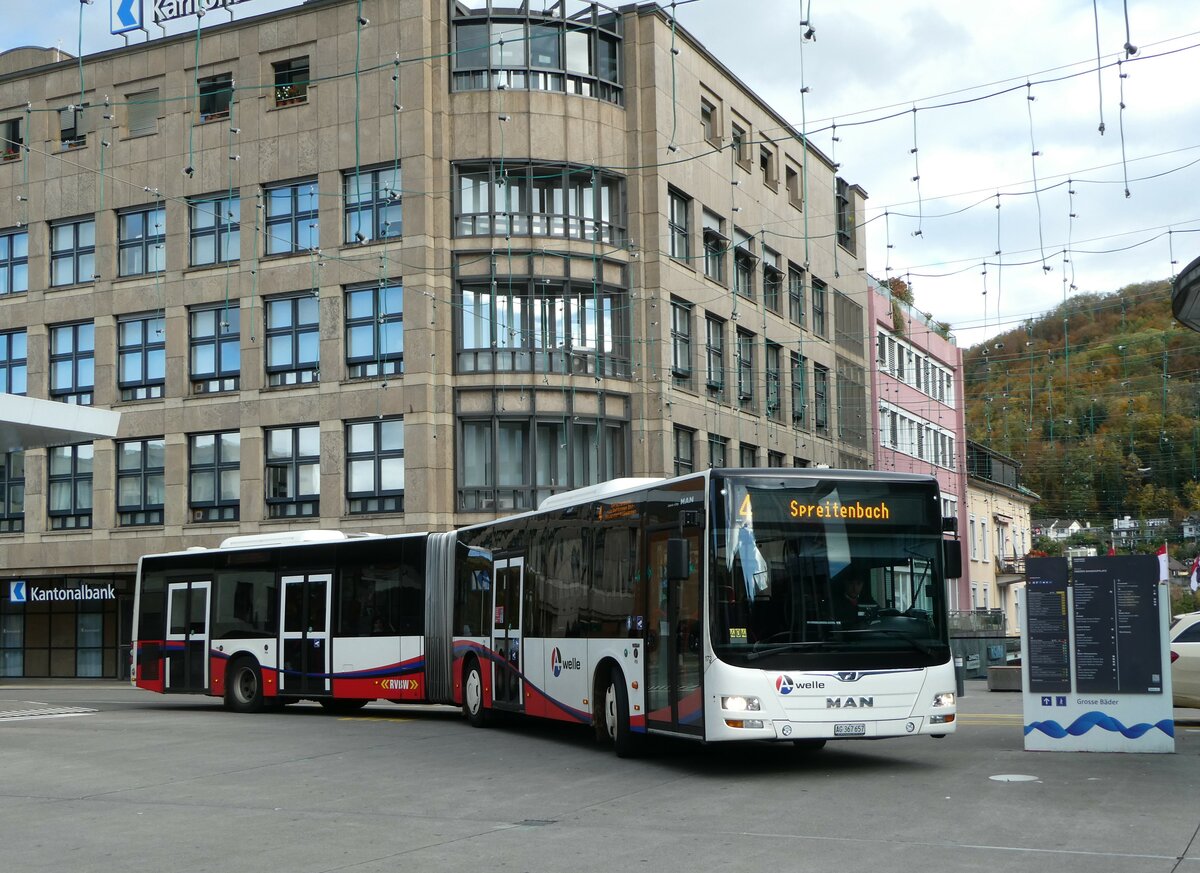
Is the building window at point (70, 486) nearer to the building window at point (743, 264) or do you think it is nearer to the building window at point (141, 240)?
the building window at point (141, 240)

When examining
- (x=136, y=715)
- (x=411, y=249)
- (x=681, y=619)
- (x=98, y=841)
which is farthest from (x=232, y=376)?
(x=98, y=841)

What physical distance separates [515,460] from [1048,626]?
2284 centimetres

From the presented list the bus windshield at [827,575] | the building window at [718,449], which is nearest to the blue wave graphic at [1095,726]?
the bus windshield at [827,575]

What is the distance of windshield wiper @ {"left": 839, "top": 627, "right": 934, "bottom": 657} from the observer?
46.9 feet

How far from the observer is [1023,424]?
44.4 metres

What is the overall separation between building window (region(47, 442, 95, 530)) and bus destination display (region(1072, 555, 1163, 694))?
33.3 metres

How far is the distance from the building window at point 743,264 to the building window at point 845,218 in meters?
10.7

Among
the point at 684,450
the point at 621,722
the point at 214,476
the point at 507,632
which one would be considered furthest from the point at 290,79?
the point at 621,722

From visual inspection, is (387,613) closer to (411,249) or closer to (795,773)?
(795,773)

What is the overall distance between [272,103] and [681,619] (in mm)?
29236

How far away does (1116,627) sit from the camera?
15727 millimetres

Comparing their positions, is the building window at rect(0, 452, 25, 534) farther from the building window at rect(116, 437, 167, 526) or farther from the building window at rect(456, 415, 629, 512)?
the building window at rect(456, 415, 629, 512)

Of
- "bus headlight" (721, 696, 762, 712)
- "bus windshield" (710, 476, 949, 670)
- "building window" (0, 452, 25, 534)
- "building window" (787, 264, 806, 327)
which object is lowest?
"bus headlight" (721, 696, 762, 712)

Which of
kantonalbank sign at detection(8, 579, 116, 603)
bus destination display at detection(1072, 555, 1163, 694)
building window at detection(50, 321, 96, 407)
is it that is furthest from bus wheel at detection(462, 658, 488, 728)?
building window at detection(50, 321, 96, 407)
